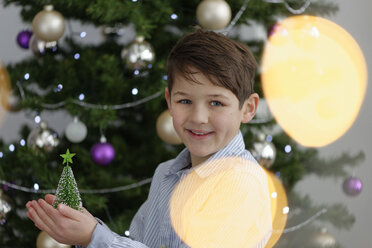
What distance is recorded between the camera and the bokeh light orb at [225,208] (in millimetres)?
806

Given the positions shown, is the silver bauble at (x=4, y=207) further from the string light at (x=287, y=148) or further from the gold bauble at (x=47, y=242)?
the string light at (x=287, y=148)

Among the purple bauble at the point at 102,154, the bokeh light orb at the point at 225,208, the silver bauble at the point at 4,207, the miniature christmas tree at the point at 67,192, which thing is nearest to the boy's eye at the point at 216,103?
the bokeh light orb at the point at 225,208

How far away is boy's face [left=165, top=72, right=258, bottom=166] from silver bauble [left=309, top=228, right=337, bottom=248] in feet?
4.39

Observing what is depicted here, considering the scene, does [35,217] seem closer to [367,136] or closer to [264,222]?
[264,222]

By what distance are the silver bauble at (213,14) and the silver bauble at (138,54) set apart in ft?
0.68

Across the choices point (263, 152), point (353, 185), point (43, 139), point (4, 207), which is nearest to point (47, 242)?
point (4, 207)

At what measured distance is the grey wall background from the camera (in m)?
2.37

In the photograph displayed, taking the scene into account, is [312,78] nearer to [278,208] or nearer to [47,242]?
[278,208]

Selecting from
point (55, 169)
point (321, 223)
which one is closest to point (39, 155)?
point (55, 169)

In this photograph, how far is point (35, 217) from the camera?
77 centimetres

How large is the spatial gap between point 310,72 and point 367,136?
0.66 meters

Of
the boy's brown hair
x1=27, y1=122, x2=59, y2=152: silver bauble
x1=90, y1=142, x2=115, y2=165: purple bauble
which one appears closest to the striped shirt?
the boy's brown hair

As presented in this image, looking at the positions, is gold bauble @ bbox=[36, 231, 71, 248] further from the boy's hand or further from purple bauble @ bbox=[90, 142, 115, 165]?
the boy's hand

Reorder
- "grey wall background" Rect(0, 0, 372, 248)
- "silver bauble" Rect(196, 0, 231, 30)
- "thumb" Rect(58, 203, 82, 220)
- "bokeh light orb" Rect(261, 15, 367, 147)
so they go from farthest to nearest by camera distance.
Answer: "grey wall background" Rect(0, 0, 372, 248)
"bokeh light orb" Rect(261, 15, 367, 147)
"silver bauble" Rect(196, 0, 231, 30)
"thumb" Rect(58, 203, 82, 220)
